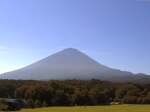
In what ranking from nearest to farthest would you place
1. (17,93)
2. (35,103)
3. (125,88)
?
(35,103)
(17,93)
(125,88)

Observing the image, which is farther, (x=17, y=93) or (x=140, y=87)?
(x=140, y=87)

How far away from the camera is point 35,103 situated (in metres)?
91.4

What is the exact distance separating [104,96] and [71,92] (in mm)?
8283

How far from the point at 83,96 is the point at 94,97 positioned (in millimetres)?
2643

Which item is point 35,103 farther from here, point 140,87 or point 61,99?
point 140,87

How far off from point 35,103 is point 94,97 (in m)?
15.3

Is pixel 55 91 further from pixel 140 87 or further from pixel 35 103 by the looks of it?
pixel 140 87

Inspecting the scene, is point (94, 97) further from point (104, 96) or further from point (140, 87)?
point (140, 87)

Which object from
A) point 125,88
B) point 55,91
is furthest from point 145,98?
point 55,91

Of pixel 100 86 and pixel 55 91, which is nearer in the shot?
pixel 55 91

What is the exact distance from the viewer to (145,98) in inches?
4085

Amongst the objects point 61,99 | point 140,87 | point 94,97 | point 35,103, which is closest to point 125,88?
point 140,87

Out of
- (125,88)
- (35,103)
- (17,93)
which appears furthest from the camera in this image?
(125,88)

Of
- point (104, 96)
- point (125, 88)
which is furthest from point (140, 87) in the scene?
point (104, 96)
